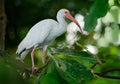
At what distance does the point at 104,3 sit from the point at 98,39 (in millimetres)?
3520

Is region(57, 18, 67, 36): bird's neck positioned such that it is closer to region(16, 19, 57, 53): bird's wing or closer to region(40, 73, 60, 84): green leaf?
region(16, 19, 57, 53): bird's wing

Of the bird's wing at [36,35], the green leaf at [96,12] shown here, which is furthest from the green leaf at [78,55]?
the bird's wing at [36,35]

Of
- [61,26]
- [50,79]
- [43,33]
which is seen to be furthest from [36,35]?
[50,79]

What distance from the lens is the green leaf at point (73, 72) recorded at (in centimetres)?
152

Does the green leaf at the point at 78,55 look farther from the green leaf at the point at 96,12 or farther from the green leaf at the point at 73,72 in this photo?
the green leaf at the point at 96,12

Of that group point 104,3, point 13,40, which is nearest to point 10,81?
point 104,3

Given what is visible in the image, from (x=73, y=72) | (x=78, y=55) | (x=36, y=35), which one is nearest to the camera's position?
(x=73, y=72)

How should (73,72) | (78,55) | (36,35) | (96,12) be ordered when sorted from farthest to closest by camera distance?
(36,35), (96,12), (78,55), (73,72)

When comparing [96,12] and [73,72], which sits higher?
[96,12]

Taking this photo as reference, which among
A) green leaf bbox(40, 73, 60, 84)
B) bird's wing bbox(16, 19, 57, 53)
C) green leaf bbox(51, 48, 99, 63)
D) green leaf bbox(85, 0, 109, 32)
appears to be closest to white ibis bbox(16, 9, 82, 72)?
bird's wing bbox(16, 19, 57, 53)

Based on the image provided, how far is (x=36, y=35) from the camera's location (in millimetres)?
2434

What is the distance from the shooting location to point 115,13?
335cm

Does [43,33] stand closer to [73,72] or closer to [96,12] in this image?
[96,12]

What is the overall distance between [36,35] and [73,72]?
0.92 m
